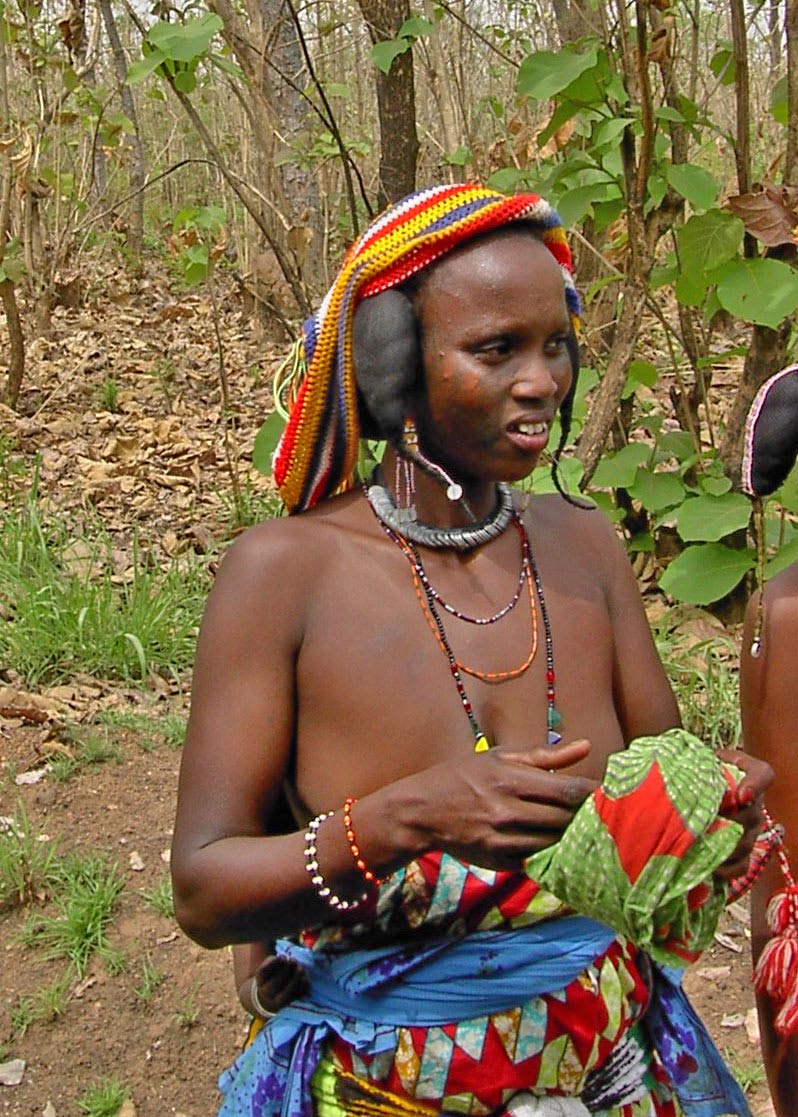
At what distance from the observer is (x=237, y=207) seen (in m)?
9.34

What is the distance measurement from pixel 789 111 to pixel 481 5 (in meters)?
4.87

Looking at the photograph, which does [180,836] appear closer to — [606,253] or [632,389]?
[632,389]

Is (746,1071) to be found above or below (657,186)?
below

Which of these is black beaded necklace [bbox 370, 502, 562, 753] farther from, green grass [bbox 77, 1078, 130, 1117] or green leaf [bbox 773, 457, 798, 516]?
green leaf [bbox 773, 457, 798, 516]

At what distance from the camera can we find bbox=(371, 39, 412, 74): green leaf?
3.31 metres

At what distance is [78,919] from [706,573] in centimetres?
164

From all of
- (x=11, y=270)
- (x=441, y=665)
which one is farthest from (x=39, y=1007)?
(x=11, y=270)

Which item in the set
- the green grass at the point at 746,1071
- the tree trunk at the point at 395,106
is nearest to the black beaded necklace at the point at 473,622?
the green grass at the point at 746,1071

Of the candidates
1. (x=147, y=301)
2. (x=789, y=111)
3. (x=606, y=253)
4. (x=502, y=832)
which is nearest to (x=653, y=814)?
(x=502, y=832)

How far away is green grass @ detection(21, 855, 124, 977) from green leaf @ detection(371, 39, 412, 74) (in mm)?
2063

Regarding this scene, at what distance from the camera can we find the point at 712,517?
10.5 feet

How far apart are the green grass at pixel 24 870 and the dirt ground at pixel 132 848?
4 cm

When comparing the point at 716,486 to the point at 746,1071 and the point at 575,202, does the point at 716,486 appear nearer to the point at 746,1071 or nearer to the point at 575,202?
the point at 575,202

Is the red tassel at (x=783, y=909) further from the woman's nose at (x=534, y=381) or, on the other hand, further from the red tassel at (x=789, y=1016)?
the woman's nose at (x=534, y=381)
